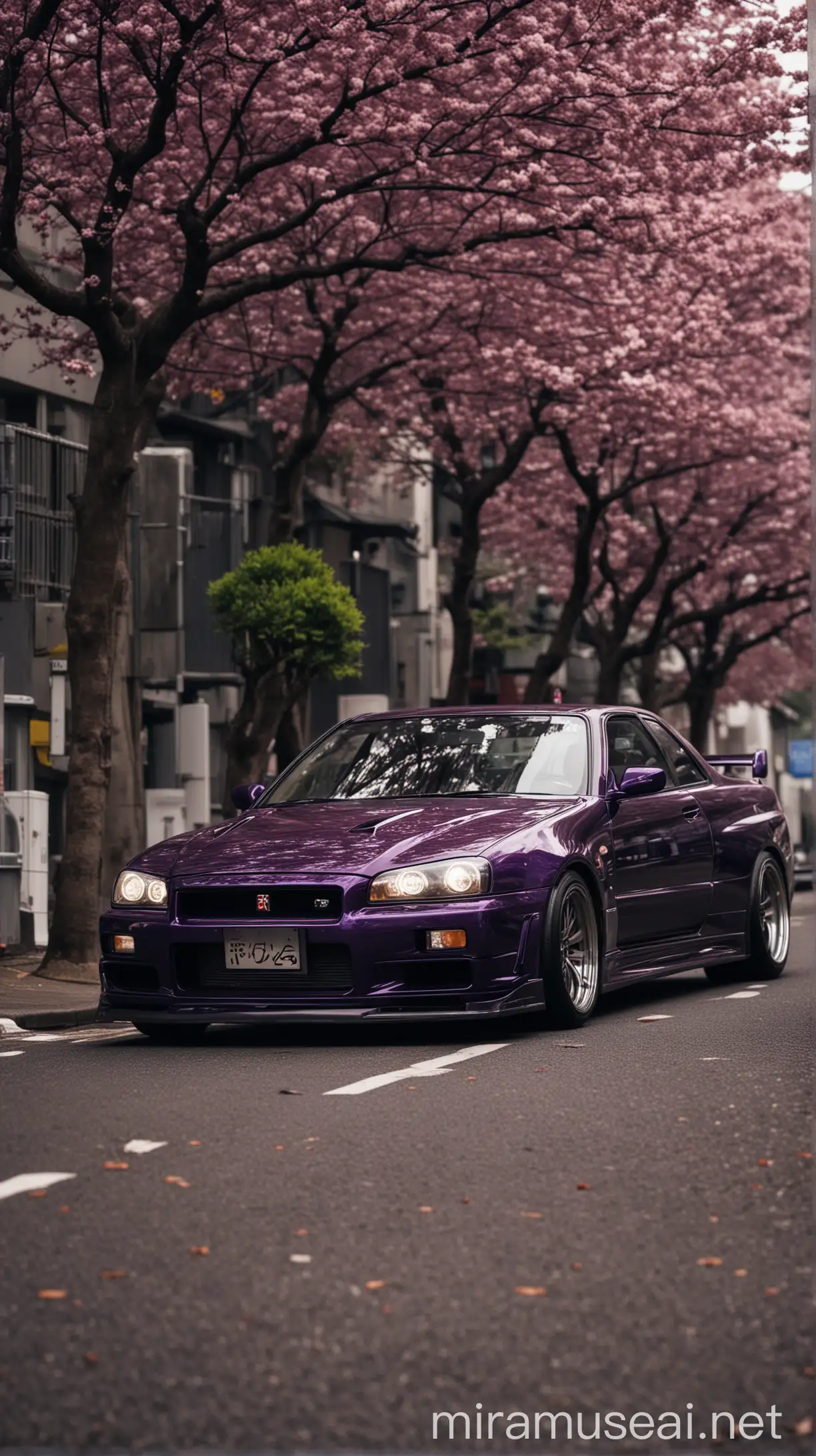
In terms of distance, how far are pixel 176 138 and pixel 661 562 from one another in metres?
18.6

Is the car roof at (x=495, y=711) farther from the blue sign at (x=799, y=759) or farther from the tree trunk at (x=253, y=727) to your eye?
the blue sign at (x=799, y=759)

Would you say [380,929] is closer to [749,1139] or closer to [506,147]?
[749,1139]

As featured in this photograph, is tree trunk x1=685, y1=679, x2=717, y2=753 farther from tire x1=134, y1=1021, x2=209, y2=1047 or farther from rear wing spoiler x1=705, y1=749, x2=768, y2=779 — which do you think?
tire x1=134, y1=1021, x2=209, y2=1047

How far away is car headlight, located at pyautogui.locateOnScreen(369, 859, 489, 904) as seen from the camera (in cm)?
1053

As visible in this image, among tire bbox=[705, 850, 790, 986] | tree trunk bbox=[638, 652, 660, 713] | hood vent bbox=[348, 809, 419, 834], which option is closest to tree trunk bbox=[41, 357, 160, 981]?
tire bbox=[705, 850, 790, 986]

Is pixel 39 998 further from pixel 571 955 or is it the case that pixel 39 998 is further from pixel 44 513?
pixel 44 513

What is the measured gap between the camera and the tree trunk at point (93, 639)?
17.3 meters

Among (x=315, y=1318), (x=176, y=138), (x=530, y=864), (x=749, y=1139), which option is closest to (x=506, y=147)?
(x=176, y=138)

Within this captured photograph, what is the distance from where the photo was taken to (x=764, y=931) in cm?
1443

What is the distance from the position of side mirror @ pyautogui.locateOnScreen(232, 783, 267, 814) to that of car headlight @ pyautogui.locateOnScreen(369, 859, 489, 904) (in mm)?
1970

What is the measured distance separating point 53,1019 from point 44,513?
12.7 metres

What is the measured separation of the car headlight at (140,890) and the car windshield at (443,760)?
4.81ft

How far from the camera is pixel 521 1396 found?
4492 mm

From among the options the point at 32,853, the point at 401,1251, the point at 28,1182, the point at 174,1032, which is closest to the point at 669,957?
the point at 174,1032
